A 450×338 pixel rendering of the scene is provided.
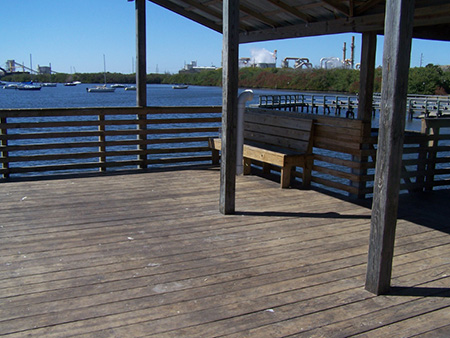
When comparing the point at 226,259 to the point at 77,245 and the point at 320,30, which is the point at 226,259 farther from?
the point at 320,30

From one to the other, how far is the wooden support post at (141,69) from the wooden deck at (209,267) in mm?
1954

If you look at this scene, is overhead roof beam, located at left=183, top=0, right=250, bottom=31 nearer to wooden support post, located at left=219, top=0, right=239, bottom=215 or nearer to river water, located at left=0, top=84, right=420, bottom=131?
wooden support post, located at left=219, top=0, right=239, bottom=215

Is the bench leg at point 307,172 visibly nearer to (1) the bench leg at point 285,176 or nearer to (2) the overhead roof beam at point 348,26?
(1) the bench leg at point 285,176

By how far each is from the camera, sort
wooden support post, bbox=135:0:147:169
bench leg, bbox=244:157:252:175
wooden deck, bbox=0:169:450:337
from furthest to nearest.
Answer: wooden support post, bbox=135:0:147:169
bench leg, bbox=244:157:252:175
wooden deck, bbox=0:169:450:337

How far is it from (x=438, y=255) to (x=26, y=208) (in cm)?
422

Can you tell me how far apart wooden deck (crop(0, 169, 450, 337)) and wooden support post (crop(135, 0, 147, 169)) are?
195 cm

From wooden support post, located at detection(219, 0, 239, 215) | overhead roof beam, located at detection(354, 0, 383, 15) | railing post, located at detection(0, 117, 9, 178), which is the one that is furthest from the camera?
railing post, located at detection(0, 117, 9, 178)

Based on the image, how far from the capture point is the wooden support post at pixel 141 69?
23.9 feet

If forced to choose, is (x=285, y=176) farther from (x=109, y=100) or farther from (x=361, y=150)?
(x=109, y=100)

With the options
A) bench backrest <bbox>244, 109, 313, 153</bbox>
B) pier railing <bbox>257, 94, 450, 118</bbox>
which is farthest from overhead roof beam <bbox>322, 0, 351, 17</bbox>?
pier railing <bbox>257, 94, 450, 118</bbox>

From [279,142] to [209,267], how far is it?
3.61 m

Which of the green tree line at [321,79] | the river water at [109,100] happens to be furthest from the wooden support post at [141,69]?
the green tree line at [321,79]

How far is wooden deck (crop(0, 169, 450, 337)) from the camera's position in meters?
2.64

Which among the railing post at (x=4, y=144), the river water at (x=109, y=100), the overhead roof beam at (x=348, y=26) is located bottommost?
the river water at (x=109, y=100)
